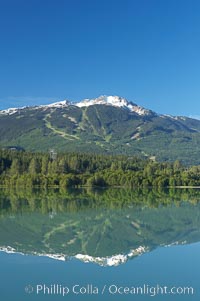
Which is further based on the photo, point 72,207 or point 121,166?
point 121,166

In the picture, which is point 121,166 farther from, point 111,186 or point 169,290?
point 169,290

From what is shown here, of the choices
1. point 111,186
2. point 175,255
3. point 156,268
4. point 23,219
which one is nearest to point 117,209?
point 23,219

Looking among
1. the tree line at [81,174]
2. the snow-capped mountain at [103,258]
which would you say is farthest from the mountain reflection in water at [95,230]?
the tree line at [81,174]

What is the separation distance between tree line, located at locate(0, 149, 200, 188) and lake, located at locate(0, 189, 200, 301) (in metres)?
74.9

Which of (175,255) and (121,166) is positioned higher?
(121,166)

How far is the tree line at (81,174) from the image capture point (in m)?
130

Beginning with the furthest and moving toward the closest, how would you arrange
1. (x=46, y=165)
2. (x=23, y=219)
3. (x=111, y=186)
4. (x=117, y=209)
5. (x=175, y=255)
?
1. (x=46, y=165)
2. (x=111, y=186)
3. (x=117, y=209)
4. (x=23, y=219)
5. (x=175, y=255)

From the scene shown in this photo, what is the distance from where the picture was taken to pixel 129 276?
78.6 ft

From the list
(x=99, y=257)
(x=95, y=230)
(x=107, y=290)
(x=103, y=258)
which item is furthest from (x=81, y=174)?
(x=107, y=290)

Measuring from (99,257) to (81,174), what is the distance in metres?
117

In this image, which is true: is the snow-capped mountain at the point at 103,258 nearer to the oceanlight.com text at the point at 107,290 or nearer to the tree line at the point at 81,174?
the oceanlight.com text at the point at 107,290

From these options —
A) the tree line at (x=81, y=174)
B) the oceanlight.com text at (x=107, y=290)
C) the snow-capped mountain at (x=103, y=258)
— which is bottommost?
the oceanlight.com text at (x=107, y=290)

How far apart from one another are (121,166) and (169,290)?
466 ft

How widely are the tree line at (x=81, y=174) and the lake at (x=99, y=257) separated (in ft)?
246
